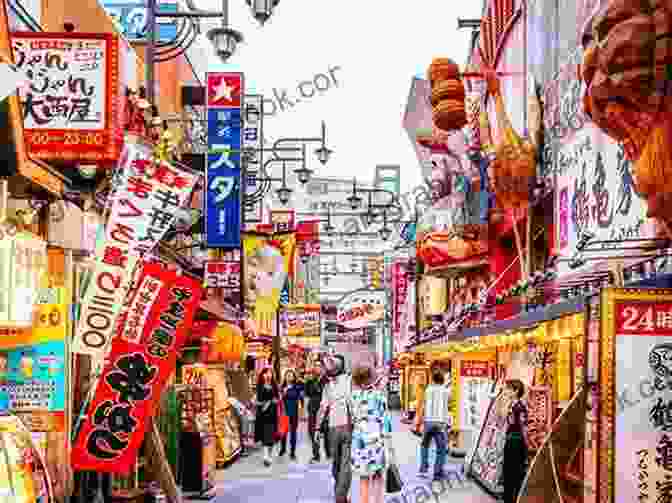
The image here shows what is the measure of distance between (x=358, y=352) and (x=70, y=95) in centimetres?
725

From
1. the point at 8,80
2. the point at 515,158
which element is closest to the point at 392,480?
the point at 515,158

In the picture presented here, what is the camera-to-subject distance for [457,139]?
24547 millimetres

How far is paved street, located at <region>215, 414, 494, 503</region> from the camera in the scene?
1473 cm

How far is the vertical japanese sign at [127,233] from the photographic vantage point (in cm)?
963

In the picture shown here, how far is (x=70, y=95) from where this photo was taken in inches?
405

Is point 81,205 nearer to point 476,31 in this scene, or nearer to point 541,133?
point 541,133

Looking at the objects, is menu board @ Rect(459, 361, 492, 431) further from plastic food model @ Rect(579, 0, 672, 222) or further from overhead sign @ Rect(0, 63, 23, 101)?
overhead sign @ Rect(0, 63, 23, 101)

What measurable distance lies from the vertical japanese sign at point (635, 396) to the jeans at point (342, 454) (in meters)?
6.29

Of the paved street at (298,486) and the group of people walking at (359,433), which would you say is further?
the paved street at (298,486)

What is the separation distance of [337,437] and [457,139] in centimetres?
1357

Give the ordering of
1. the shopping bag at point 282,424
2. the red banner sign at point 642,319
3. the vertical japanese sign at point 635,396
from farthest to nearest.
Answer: the shopping bag at point 282,424 → the red banner sign at point 642,319 → the vertical japanese sign at point 635,396

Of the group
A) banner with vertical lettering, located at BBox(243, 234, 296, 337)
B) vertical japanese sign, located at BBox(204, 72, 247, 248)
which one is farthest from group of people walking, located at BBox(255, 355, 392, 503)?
banner with vertical lettering, located at BBox(243, 234, 296, 337)

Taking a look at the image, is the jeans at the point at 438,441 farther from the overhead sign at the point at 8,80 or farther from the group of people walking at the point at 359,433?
the overhead sign at the point at 8,80

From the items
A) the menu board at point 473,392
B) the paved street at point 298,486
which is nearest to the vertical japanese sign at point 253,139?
the menu board at point 473,392
